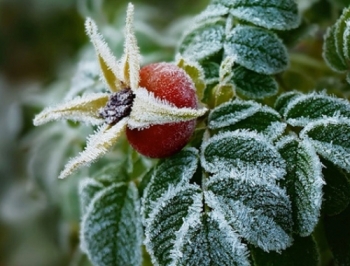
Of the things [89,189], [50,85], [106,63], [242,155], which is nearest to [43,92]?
[50,85]

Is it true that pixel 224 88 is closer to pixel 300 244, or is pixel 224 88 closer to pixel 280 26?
pixel 280 26

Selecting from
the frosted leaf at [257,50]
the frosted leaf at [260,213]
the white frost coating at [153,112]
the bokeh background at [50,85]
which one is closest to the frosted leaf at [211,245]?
the frosted leaf at [260,213]

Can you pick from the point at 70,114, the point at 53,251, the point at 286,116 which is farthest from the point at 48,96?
the point at 286,116

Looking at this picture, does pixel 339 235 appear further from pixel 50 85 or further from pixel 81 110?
pixel 50 85

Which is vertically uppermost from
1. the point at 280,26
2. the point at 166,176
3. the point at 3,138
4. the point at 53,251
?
the point at 280,26

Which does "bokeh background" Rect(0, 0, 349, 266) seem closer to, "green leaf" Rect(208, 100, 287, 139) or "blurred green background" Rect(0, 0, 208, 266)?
"blurred green background" Rect(0, 0, 208, 266)

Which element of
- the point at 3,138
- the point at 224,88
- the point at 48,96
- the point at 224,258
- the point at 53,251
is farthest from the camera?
the point at 3,138
